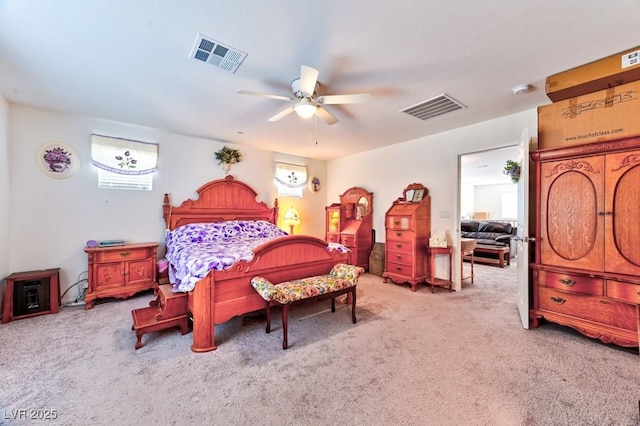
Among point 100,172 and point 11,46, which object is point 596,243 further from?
point 100,172

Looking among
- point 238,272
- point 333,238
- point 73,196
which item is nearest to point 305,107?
point 238,272

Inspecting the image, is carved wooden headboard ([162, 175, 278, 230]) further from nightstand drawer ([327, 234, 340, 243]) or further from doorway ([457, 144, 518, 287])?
doorway ([457, 144, 518, 287])

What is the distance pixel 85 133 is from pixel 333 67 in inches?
144

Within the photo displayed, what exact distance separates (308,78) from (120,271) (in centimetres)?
355

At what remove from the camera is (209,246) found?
3408 mm

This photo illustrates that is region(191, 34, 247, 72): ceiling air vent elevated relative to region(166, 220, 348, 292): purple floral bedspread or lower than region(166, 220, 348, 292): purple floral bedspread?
elevated

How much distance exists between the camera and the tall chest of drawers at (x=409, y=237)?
4156 millimetres

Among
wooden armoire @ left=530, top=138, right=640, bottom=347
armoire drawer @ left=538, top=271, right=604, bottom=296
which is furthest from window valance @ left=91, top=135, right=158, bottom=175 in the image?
armoire drawer @ left=538, top=271, right=604, bottom=296

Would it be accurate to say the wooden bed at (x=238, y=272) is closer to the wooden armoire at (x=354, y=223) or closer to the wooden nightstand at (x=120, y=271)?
the wooden nightstand at (x=120, y=271)

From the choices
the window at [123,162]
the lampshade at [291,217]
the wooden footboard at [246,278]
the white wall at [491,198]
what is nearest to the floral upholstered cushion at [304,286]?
the wooden footboard at [246,278]

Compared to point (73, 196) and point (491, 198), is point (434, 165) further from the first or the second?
point (491, 198)

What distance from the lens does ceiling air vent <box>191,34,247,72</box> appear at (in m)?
2.00

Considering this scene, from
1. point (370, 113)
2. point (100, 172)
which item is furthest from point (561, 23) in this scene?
point (100, 172)

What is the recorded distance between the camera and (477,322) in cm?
287
